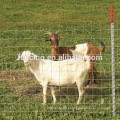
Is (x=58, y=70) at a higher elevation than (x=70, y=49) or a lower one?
lower

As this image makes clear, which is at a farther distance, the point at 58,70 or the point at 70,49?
the point at 70,49

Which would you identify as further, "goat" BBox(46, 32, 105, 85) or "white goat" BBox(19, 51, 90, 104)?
"goat" BBox(46, 32, 105, 85)

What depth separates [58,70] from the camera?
25.9 feet

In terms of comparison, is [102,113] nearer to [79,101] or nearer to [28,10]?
[79,101]

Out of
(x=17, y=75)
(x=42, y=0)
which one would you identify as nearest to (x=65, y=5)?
(x=42, y=0)

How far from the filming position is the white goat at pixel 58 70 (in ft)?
25.6

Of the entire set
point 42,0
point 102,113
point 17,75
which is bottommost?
point 102,113

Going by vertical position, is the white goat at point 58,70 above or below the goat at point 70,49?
below

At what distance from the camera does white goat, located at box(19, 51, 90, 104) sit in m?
7.80

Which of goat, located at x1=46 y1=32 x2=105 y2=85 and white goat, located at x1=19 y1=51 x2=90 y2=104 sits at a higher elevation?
goat, located at x1=46 y1=32 x2=105 y2=85

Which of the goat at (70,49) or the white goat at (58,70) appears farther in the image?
the goat at (70,49)

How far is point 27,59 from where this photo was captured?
25.6 feet

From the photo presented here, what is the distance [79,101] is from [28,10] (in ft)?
60.7

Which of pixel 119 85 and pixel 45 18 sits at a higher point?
pixel 45 18
